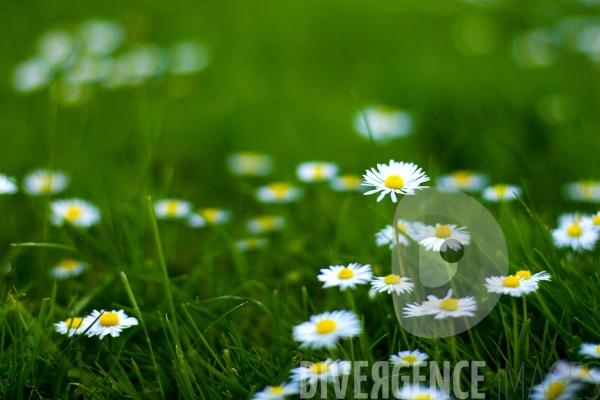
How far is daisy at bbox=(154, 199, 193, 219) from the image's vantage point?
5.50 ft

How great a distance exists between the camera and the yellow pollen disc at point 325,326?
2.83 ft

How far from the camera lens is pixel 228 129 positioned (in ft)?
8.14

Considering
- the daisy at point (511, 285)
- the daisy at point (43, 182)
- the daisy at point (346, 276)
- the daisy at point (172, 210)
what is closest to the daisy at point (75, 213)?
the daisy at point (43, 182)

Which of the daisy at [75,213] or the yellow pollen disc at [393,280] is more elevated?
the daisy at [75,213]

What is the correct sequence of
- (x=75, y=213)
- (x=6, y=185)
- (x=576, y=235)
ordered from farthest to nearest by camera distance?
(x=75, y=213) < (x=6, y=185) < (x=576, y=235)

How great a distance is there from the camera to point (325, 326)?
87cm

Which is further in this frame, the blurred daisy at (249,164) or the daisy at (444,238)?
the blurred daisy at (249,164)

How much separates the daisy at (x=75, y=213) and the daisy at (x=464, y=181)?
1.10 meters

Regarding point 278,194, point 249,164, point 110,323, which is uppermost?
point 249,164

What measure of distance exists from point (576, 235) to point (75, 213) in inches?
54.6

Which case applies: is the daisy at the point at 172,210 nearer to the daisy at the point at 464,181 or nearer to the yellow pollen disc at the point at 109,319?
the yellow pollen disc at the point at 109,319

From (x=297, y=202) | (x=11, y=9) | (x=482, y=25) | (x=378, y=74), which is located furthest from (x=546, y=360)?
(x=11, y=9)

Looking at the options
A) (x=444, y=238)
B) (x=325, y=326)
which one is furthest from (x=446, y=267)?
(x=325, y=326)

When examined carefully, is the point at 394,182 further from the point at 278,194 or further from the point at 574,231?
the point at 278,194
